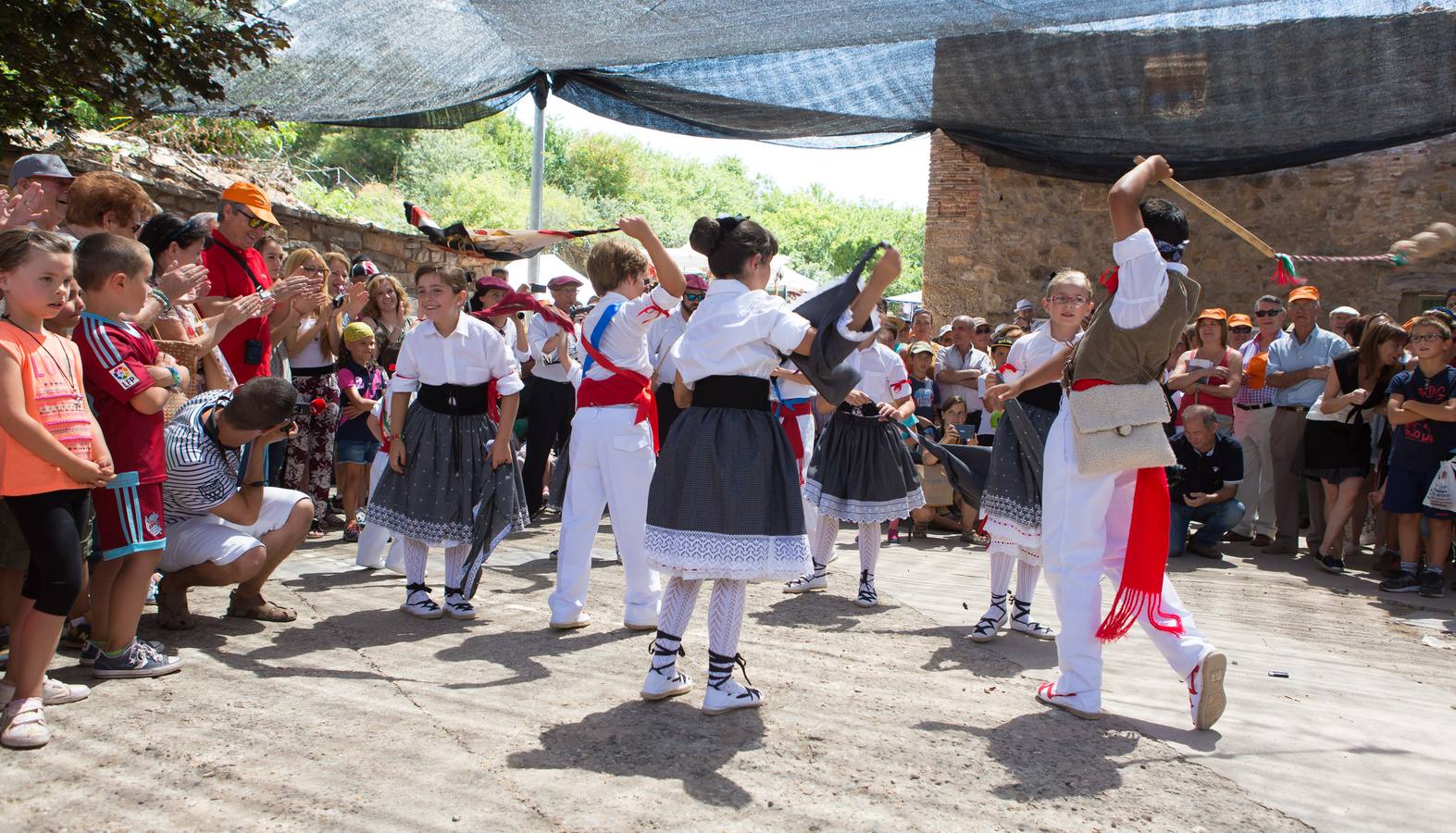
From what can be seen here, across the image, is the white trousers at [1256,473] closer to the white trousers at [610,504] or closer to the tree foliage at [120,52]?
the white trousers at [610,504]

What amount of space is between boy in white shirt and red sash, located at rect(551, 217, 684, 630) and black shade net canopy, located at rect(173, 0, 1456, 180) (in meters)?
3.71

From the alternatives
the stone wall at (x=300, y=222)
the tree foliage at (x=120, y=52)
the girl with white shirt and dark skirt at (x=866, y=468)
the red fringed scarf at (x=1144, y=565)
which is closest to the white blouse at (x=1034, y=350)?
the girl with white shirt and dark skirt at (x=866, y=468)

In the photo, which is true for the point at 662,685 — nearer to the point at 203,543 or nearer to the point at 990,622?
the point at 990,622

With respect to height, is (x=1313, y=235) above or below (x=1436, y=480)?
above

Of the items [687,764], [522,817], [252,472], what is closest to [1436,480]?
[687,764]

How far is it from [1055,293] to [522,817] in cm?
333

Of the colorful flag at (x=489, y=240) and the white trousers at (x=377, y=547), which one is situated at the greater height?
the colorful flag at (x=489, y=240)

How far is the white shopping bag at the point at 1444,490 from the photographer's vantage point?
673 centimetres

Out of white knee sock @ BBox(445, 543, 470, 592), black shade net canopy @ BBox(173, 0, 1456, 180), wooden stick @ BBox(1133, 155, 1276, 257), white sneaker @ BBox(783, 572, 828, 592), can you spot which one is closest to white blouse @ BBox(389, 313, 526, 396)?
white knee sock @ BBox(445, 543, 470, 592)

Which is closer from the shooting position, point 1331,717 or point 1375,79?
point 1331,717

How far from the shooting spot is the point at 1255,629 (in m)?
5.77

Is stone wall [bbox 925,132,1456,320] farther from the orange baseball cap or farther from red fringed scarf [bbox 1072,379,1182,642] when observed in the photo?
red fringed scarf [bbox 1072,379,1182,642]

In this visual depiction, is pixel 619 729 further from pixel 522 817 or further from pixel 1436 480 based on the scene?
pixel 1436 480

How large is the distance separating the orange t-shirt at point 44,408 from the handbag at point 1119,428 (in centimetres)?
335
